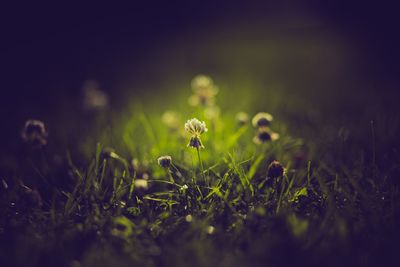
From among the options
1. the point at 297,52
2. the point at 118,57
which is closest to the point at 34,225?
the point at 118,57

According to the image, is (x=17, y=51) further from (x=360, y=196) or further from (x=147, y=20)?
(x=360, y=196)

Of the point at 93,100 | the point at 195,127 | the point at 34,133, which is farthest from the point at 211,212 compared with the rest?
the point at 93,100

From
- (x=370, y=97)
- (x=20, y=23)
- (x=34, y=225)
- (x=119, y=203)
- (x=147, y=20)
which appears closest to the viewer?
(x=34, y=225)

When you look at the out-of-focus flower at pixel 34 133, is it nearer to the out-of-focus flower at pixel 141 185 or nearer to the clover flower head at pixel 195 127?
the out-of-focus flower at pixel 141 185

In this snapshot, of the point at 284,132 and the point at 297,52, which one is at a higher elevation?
the point at 297,52

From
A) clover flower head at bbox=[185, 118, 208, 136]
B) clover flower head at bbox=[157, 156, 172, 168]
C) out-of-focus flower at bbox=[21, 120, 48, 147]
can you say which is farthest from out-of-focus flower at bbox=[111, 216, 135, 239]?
out-of-focus flower at bbox=[21, 120, 48, 147]

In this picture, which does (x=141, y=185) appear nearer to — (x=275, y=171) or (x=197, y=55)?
(x=275, y=171)
